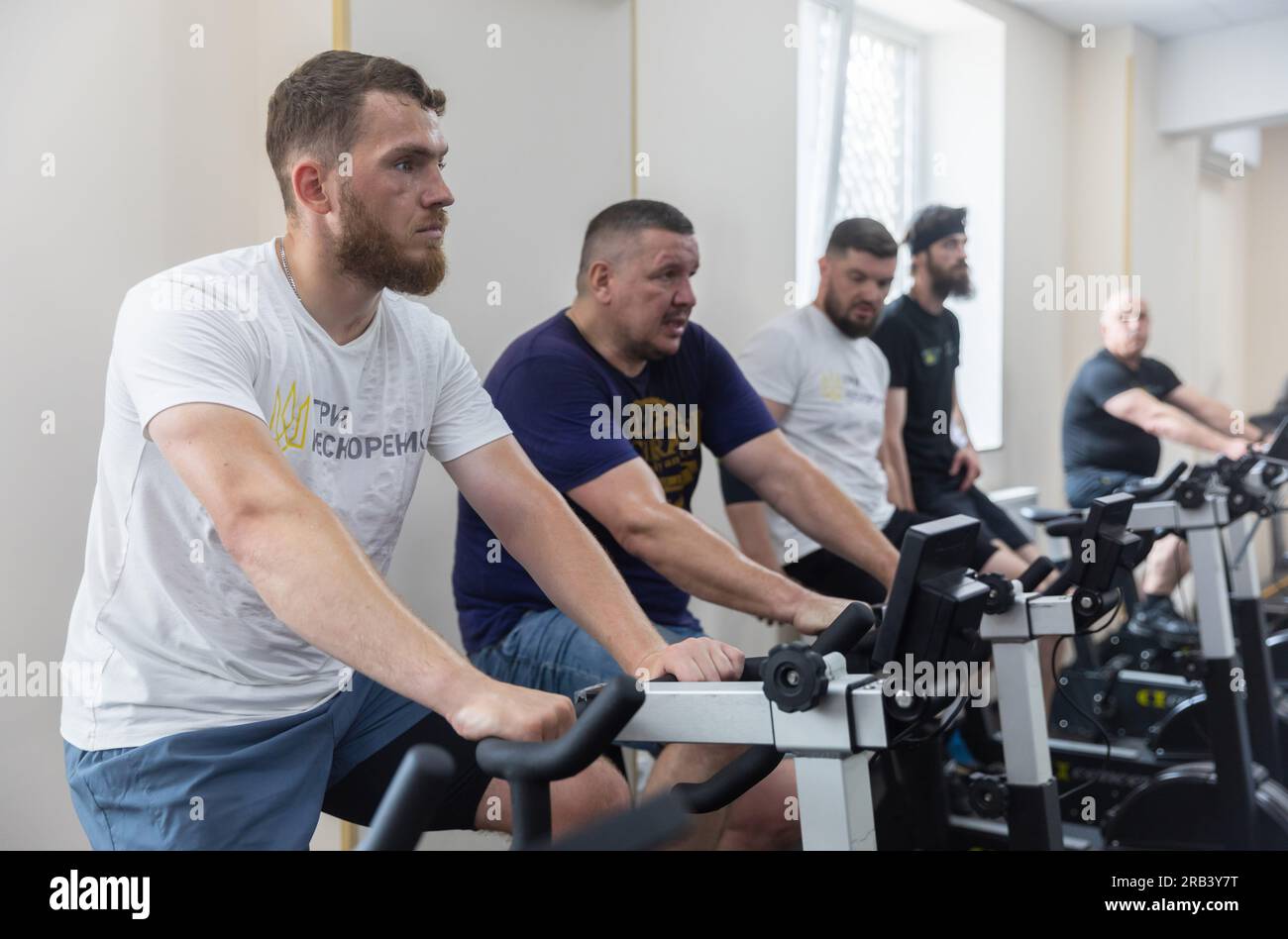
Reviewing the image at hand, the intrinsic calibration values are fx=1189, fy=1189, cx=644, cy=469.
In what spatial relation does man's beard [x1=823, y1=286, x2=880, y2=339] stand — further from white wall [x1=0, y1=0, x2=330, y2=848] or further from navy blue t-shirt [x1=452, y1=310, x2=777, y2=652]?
white wall [x1=0, y1=0, x2=330, y2=848]

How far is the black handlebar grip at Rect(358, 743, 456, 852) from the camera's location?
90 cm

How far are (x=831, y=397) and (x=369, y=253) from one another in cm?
193

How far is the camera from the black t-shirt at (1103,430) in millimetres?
4883

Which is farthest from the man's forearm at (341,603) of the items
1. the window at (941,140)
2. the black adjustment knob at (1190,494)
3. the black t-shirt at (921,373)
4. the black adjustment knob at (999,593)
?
the window at (941,140)

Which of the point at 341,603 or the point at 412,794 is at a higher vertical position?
the point at 341,603

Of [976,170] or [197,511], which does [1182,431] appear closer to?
[976,170]

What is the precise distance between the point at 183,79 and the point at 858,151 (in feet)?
10.6

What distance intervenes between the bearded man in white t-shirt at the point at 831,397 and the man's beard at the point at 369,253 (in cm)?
165

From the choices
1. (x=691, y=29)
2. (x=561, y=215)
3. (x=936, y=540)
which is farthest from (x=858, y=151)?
(x=936, y=540)

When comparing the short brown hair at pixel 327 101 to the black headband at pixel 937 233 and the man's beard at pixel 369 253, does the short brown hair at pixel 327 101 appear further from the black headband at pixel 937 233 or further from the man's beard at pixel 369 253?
the black headband at pixel 937 233

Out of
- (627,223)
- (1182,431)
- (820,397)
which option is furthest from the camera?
(1182,431)

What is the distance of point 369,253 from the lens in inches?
65.2

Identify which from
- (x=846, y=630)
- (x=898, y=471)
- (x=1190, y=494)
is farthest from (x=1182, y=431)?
(x=846, y=630)

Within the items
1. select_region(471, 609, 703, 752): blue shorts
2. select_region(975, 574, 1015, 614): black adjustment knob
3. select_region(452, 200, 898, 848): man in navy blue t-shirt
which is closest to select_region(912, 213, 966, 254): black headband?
select_region(452, 200, 898, 848): man in navy blue t-shirt
